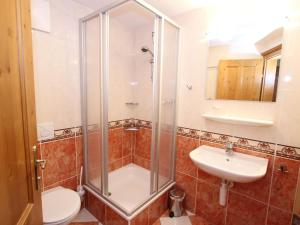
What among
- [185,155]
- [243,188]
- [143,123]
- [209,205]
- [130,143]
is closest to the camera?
[243,188]

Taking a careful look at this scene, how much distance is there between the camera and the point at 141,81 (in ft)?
8.07

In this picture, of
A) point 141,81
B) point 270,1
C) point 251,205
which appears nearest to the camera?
point 270,1

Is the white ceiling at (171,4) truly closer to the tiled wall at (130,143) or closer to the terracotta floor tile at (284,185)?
the tiled wall at (130,143)

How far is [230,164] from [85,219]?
1.67m

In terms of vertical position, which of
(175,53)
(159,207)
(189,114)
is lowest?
(159,207)

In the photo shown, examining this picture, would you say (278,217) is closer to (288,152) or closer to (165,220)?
(288,152)

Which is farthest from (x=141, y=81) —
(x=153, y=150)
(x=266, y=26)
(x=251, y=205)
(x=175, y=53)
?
(x=251, y=205)

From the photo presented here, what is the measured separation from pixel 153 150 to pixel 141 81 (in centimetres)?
111

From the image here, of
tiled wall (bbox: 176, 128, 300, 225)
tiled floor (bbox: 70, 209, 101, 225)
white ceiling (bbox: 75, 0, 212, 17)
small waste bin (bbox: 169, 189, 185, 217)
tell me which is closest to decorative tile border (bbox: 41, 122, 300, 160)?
tiled wall (bbox: 176, 128, 300, 225)

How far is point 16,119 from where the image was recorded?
0.70 meters

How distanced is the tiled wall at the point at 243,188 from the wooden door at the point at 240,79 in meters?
0.43

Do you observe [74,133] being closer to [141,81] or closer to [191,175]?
[141,81]

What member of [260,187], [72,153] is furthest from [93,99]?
[260,187]

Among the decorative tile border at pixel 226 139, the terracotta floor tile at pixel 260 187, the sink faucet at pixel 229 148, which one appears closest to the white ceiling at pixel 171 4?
the decorative tile border at pixel 226 139
